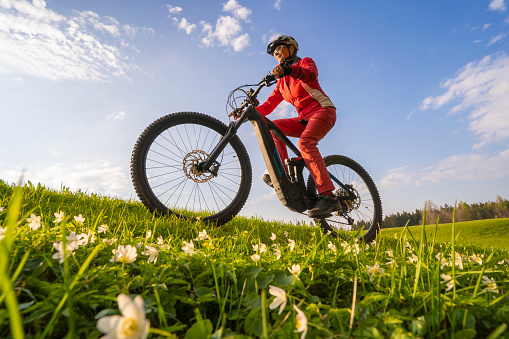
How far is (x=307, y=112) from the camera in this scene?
179 inches

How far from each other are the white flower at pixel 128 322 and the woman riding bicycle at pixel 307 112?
135 inches

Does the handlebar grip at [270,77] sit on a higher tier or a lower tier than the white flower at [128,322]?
higher

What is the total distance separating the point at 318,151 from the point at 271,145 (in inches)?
28.1

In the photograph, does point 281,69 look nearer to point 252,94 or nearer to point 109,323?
point 252,94

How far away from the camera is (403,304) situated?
4.43 feet

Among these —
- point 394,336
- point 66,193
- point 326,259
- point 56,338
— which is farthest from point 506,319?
point 66,193

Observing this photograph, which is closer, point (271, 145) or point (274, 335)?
point (274, 335)

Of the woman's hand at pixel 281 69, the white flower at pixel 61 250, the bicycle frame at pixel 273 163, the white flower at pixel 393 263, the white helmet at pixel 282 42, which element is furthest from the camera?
the white helmet at pixel 282 42

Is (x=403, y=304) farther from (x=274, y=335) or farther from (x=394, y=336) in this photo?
(x=274, y=335)

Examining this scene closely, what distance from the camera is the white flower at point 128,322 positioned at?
63 cm

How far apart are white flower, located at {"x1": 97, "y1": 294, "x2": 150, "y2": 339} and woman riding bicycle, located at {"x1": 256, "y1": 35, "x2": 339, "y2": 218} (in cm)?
344

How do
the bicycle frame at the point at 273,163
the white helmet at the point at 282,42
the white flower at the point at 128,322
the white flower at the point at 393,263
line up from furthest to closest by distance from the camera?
1. the white helmet at the point at 282,42
2. the bicycle frame at the point at 273,163
3. the white flower at the point at 393,263
4. the white flower at the point at 128,322

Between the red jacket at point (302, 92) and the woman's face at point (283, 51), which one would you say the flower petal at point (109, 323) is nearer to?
the red jacket at point (302, 92)

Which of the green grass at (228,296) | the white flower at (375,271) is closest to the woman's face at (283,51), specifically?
the green grass at (228,296)
